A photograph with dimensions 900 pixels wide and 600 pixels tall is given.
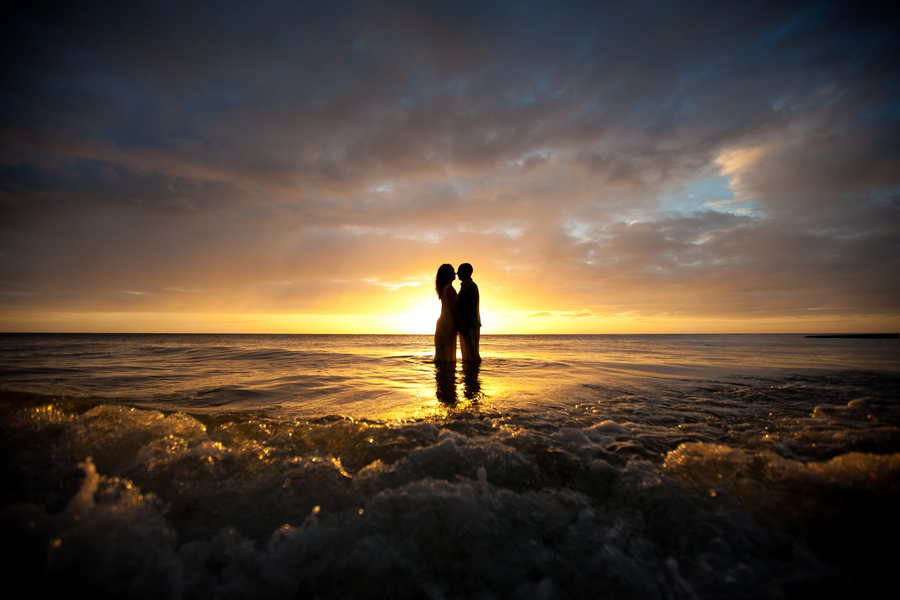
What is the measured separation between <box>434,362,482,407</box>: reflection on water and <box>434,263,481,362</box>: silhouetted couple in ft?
1.97

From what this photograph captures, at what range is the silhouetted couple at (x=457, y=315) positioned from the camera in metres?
9.04

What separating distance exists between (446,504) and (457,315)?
738cm

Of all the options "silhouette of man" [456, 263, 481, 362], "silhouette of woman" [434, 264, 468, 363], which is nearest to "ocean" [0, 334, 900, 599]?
"silhouette of woman" [434, 264, 468, 363]

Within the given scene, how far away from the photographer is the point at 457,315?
9.24m

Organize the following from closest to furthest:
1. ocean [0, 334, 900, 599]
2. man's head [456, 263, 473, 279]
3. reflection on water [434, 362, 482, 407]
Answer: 1. ocean [0, 334, 900, 599]
2. reflection on water [434, 362, 482, 407]
3. man's head [456, 263, 473, 279]

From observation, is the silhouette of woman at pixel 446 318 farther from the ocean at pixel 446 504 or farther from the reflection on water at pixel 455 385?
the ocean at pixel 446 504

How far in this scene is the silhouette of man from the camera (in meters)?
9.05

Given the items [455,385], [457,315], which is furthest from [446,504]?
[457,315]

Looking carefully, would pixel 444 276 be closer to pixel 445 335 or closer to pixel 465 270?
pixel 465 270

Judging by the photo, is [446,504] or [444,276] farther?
[444,276]

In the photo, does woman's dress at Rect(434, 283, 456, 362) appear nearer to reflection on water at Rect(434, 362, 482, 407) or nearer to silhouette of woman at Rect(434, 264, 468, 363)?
silhouette of woman at Rect(434, 264, 468, 363)

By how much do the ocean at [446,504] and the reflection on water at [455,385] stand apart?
1050 mm

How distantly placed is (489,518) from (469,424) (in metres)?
1.53

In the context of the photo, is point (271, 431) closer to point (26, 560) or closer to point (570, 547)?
point (26, 560)
